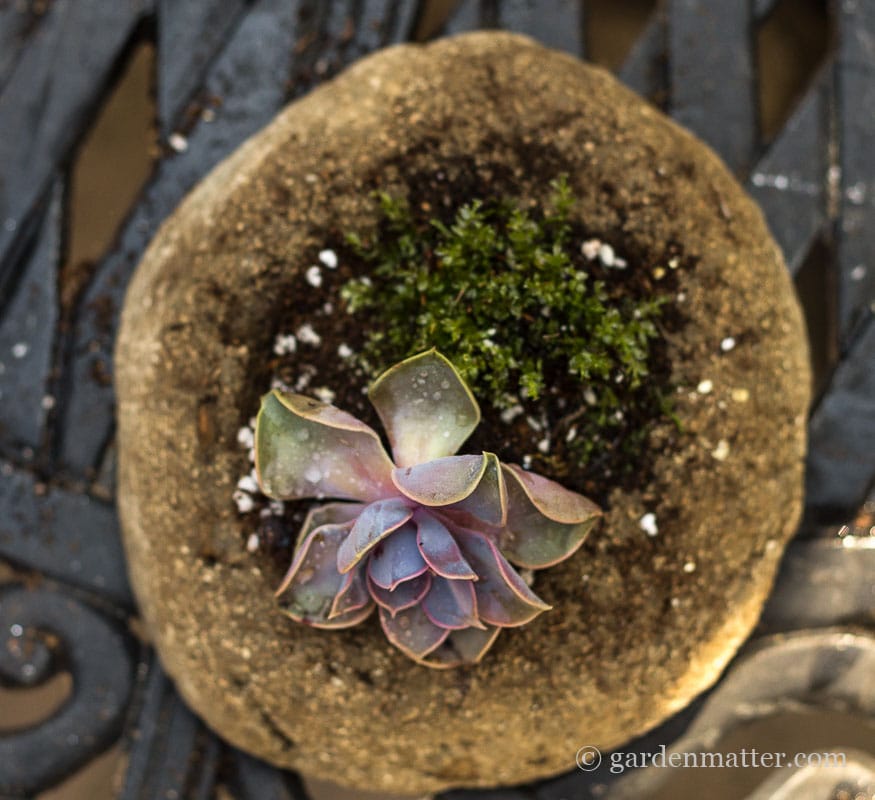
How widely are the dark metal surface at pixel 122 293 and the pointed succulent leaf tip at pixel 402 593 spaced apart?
59cm

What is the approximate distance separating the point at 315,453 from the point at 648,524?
416 mm

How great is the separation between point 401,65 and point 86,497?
2.71 ft

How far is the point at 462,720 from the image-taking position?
945mm

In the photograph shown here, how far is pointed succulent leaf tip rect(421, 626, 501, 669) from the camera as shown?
825 millimetres

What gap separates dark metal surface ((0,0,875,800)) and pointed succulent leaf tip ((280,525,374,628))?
543 millimetres

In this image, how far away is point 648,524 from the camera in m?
0.91

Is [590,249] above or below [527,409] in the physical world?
above

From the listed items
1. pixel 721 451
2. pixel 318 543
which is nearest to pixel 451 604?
pixel 318 543

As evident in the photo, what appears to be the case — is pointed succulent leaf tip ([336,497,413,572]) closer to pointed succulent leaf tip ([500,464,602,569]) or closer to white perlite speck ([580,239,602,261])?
pointed succulent leaf tip ([500,464,602,569])

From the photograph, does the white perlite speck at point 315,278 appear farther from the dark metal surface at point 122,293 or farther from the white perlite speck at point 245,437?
the dark metal surface at point 122,293

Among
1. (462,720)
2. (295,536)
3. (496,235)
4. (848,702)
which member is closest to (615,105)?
(496,235)

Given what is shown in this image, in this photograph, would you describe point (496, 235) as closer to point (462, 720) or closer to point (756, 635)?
point (462, 720)

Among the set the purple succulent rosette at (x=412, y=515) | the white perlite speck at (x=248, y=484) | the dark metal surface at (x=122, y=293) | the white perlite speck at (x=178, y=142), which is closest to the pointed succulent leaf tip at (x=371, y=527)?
the purple succulent rosette at (x=412, y=515)

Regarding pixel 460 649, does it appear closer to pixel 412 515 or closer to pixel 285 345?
pixel 412 515
